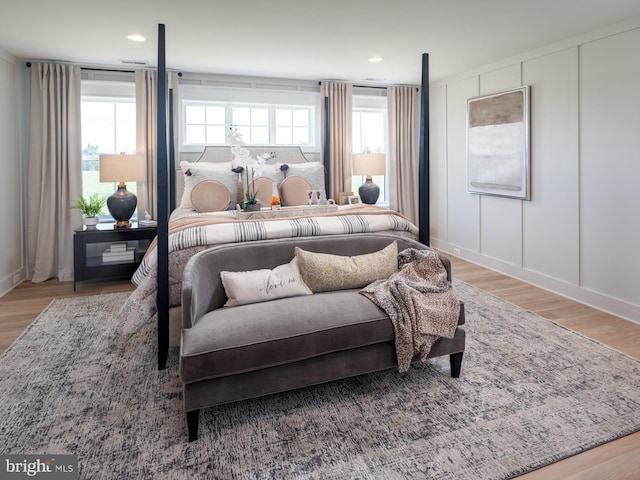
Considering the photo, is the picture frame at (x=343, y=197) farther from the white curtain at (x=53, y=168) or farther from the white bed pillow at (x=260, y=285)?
the white curtain at (x=53, y=168)

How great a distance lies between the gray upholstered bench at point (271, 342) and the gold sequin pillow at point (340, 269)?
0.14 metres

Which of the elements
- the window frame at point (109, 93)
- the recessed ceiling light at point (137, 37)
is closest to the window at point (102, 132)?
the window frame at point (109, 93)

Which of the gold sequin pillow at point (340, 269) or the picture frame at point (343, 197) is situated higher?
the picture frame at point (343, 197)

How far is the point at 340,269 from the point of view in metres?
2.59

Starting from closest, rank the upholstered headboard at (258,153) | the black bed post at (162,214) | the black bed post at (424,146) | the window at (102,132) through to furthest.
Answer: the black bed post at (162,214) < the black bed post at (424,146) < the window at (102,132) < the upholstered headboard at (258,153)

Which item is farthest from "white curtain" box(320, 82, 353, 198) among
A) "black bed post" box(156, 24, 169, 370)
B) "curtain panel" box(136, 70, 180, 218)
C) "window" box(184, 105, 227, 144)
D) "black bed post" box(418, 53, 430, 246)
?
"black bed post" box(156, 24, 169, 370)

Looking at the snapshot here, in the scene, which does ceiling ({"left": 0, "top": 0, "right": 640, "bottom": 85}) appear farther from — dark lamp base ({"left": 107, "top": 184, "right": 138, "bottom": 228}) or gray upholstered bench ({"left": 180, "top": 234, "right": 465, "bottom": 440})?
gray upholstered bench ({"left": 180, "top": 234, "right": 465, "bottom": 440})

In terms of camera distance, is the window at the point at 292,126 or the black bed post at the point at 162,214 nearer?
the black bed post at the point at 162,214

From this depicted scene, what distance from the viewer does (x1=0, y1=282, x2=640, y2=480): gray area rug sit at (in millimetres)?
1698

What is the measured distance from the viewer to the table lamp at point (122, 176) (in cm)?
422

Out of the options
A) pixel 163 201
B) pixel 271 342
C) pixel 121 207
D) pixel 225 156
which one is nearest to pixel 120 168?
pixel 121 207

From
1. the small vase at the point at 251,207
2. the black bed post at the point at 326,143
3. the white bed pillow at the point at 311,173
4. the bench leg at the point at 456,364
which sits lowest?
the bench leg at the point at 456,364

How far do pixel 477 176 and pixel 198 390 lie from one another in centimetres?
418

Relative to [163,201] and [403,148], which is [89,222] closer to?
[163,201]
